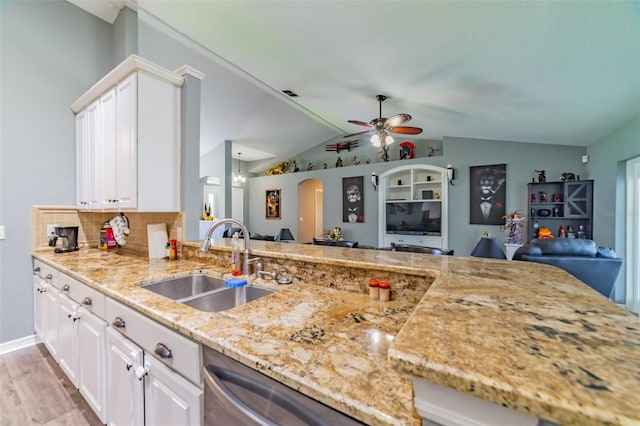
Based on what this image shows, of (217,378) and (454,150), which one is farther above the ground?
(454,150)

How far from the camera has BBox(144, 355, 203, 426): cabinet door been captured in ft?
3.17

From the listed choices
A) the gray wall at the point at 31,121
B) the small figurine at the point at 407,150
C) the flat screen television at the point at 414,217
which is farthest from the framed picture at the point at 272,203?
the gray wall at the point at 31,121

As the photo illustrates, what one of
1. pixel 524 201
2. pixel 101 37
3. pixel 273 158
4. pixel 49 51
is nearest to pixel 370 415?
pixel 49 51

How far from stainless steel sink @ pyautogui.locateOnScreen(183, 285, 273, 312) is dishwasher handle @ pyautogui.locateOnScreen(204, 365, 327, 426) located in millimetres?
631

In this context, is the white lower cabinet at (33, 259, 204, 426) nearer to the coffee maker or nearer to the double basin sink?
the double basin sink

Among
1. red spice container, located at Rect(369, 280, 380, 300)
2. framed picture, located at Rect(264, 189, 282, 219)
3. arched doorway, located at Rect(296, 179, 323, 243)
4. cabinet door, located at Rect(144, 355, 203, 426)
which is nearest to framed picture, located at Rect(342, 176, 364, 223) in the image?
arched doorway, located at Rect(296, 179, 323, 243)

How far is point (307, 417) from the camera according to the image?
2.17 ft

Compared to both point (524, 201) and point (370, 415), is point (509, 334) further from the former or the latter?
point (524, 201)

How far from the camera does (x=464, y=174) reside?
5.34 metres

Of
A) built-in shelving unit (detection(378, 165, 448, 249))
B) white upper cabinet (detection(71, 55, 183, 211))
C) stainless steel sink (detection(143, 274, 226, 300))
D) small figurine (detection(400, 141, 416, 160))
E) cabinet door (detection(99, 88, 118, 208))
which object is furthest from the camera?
small figurine (detection(400, 141, 416, 160))

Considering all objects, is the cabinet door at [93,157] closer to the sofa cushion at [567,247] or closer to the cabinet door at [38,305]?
the cabinet door at [38,305]

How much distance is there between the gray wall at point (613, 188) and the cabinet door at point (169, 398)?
15.4 feet

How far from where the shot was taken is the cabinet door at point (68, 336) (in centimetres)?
179

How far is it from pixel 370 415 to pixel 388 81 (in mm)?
3442
